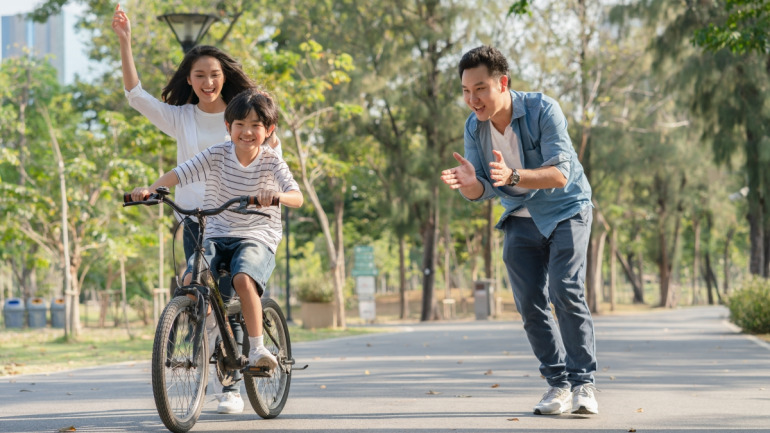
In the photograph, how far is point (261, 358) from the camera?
17.9 ft

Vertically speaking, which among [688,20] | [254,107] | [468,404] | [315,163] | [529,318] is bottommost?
[468,404]

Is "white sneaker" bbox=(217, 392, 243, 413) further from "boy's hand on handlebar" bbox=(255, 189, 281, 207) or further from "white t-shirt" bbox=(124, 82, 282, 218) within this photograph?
"boy's hand on handlebar" bbox=(255, 189, 281, 207)

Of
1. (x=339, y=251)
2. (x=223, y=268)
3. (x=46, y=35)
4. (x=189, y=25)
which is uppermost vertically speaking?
(x=46, y=35)

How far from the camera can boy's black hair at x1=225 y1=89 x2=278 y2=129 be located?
5.62 metres

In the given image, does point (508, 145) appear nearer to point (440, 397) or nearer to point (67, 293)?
point (440, 397)

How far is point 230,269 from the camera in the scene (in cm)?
561

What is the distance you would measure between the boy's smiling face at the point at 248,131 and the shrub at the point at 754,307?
571 inches

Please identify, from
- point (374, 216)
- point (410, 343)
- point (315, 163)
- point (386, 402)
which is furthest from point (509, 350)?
point (374, 216)

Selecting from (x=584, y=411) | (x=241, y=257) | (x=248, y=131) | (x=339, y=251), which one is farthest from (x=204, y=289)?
(x=339, y=251)

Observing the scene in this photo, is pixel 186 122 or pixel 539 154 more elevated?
pixel 186 122

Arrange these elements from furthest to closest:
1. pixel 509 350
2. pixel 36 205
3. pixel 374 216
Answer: pixel 374 216 < pixel 36 205 < pixel 509 350

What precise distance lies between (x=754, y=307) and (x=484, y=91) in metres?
14.3

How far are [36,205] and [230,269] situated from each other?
15707 millimetres

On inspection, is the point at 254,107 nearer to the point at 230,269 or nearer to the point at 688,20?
the point at 230,269
